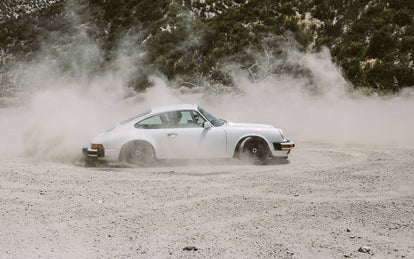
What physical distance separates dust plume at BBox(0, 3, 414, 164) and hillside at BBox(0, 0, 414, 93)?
0.65 metres

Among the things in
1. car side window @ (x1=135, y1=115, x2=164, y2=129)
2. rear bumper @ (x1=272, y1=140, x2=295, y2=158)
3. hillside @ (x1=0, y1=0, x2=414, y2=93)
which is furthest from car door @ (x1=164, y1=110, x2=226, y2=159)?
hillside @ (x1=0, y1=0, x2=414, y2=93)

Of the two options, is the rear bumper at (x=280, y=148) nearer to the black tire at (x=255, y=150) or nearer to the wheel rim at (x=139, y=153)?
the black tire at (x=255, y=150)

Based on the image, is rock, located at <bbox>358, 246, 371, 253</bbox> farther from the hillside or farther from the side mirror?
the hillside

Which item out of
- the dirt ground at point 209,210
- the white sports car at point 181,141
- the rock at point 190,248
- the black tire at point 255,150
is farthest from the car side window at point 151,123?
the rock at point 190,248

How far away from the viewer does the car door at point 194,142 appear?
8.38 meters

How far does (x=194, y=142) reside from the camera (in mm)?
8391

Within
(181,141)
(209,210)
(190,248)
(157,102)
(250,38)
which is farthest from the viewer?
(250,38)

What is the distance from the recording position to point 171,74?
28812 millimetres

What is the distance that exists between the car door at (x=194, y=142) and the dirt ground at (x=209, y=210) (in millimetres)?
275

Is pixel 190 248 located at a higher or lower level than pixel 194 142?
lower

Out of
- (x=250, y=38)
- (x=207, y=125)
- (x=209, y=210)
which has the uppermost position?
(x=250, y=38)

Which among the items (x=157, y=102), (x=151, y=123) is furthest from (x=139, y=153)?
(x=157, y=102)

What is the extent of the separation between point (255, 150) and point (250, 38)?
22.1 metres

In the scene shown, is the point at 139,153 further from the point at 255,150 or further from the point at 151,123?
the point at 255,150
